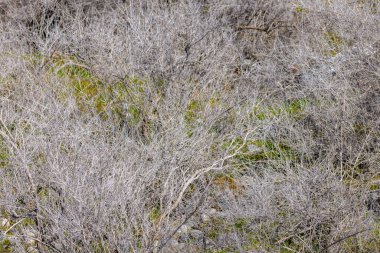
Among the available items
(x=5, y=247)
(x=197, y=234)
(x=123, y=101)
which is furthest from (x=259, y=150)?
(x=5, y=247)

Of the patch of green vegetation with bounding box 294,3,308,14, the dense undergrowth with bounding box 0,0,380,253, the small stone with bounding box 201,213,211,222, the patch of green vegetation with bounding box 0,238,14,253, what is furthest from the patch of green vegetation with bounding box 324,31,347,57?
the patch of green vegetation with bounding box 0,238,14,253

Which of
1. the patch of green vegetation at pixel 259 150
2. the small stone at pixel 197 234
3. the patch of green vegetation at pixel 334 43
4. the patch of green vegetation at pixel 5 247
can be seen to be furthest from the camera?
the patch of green vegetation at pixel 334 43

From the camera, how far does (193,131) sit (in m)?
5.94

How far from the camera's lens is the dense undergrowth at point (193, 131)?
178 inches

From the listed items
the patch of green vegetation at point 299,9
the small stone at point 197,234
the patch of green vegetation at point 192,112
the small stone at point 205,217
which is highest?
the patch of green vegetation at point 299,9

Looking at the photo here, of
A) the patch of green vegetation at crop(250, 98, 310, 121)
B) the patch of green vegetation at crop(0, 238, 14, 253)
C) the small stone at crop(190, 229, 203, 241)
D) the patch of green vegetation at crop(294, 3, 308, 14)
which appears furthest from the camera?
the patch of green vegetation at crop(294, 3, 308, 14)

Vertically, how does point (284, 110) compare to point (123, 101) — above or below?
below

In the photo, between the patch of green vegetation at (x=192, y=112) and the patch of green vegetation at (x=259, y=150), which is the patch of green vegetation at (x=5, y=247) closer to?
the patch of green vegetation at (x=192, y=112)

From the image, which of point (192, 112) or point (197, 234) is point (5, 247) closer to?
point (197, 234)

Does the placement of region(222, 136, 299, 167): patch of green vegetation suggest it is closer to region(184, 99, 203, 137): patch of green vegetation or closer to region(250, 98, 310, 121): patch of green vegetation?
region(250, 98, 310, 121): patch of green vegetation

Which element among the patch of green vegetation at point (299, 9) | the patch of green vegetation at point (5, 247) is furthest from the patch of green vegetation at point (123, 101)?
the patch of green vegetation at point (299, 9)

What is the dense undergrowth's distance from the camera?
4512 millimetres

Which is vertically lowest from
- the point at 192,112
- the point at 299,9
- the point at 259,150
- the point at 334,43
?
the point at 259,150

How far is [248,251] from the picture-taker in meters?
5.00
